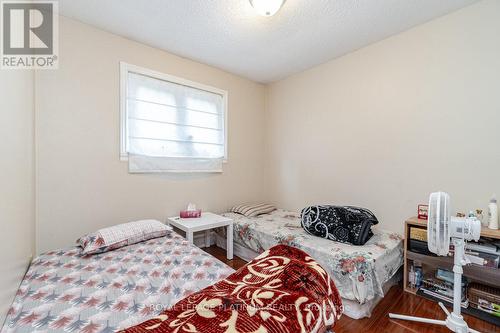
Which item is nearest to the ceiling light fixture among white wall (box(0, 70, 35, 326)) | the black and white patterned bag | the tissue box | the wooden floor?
white wall (box(0, 70, 35, 326))

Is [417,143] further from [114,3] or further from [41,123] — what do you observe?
[41,123]

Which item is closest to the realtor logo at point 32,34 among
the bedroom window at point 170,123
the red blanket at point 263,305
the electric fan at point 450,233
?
the bedroom window at point 170,123

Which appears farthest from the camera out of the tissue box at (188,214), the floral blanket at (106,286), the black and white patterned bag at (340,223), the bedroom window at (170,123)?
the tissue box at (188,214)

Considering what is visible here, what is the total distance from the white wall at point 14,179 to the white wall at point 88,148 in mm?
307

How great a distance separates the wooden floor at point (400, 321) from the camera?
1.50 meters

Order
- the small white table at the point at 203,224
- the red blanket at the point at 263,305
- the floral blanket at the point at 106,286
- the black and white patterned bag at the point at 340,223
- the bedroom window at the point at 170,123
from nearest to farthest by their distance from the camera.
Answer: the red blanket at the point at 263,305
the floral blanket at the point at 106,286
the black and white patterned bag at the point at 340,223
the small white table at the point at 203,224
the bedroom window at the point at 170,123

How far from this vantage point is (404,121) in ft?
7.30

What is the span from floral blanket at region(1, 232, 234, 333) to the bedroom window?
3.55 ft

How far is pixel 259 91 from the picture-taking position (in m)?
3.67

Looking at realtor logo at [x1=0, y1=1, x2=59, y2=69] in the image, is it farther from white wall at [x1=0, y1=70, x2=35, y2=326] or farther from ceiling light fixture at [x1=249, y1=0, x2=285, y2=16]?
ceiling light fixture at [x1=249, y1=0, x2=285, y2=16]

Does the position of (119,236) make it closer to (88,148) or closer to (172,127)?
(88,148)

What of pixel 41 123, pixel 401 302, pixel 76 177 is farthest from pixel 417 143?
pixel 41 123

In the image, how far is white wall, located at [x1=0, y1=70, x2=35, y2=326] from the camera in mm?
985

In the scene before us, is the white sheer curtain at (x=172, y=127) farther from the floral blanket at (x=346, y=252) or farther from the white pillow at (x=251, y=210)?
the floral blanket at (x=346, y=252)
